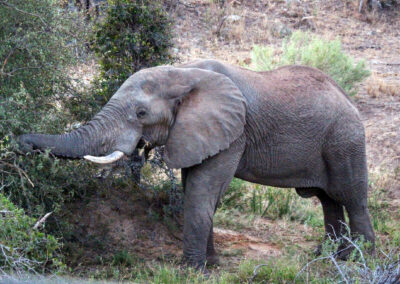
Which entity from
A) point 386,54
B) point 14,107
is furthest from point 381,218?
point 386,54

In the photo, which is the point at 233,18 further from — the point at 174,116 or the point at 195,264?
the point at 195,264

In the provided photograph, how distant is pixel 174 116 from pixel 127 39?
1.53 meters

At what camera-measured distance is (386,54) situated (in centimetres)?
1504

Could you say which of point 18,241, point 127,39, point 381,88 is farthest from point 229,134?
point 381,88

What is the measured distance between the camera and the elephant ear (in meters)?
5.95

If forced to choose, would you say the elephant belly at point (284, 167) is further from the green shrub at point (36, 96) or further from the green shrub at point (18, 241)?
the green shrub at point (18, 241)

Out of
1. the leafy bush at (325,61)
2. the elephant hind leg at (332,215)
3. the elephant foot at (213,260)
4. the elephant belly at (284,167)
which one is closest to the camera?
the elephant belly at (284,167)

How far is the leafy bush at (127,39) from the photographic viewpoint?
7.27 metres

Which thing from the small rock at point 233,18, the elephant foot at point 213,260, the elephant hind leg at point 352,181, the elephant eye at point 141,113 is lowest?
the elephant foot at point 213,260

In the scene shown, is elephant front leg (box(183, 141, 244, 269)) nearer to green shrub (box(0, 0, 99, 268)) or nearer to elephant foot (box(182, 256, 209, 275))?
elephant foot (box(182, 256, 209, 275))

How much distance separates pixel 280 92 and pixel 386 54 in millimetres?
9274

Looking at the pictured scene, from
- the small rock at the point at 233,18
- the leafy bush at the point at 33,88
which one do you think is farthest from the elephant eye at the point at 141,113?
the small rock at the point at 233,18

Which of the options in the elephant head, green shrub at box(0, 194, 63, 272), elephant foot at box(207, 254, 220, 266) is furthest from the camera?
elephant foot at box(207, 254, 220, 266)

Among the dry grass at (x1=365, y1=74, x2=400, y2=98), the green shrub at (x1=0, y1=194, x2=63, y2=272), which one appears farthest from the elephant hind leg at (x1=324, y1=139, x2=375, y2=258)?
the dry grass at (x1=365, y1=74, x2=400, y2=98)
